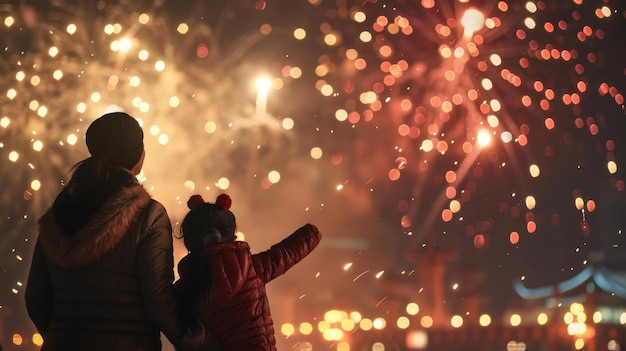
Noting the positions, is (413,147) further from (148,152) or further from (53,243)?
(53,243)

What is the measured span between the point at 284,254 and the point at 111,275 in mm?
751

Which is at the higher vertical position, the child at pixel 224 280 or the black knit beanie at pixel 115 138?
the black knit beanie at pixel 115 138

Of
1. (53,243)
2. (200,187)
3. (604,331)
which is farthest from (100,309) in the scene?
(604,331)

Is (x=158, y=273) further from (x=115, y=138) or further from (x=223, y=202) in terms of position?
(x=223, y=202)

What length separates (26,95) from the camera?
880 cm

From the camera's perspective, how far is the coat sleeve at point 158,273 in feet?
8.43

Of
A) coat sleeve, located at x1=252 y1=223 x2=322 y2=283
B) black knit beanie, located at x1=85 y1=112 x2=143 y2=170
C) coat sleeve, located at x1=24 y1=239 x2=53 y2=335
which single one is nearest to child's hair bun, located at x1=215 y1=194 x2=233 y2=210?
coat sleeve, located at x1=252 y1=223 x2=322 y2=283

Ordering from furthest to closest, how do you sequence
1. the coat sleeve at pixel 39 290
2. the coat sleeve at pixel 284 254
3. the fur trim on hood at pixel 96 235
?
the coat sleeve at pixel 284 254 → the coat sleeve at pixel 39 290 → the fur trim on hood at pixel 96 235

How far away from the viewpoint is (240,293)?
3.00 metres

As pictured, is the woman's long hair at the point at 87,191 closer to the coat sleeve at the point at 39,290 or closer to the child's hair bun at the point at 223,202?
the coat sleeve at the point at 39,290

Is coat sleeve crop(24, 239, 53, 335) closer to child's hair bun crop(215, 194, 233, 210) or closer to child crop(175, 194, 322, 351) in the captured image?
child crop(175, 194, 322, 351)

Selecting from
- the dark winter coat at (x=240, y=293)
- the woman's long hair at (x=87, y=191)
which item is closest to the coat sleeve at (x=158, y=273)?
the woman's long hair at (x=87, y=191)

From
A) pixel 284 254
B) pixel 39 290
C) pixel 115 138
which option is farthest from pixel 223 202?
pixel 39 290

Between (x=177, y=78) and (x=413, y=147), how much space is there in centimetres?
265
